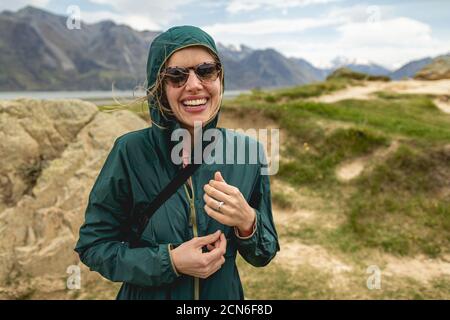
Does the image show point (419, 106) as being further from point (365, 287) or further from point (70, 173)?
point (70, 173)

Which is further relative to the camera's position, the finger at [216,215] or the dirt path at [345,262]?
the dirt path at [345,262]

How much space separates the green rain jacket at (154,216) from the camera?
195 cm

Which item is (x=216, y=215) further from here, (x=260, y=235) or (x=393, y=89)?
(x=393, y=89)

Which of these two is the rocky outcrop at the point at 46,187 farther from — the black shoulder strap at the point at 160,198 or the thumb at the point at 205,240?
the thumb at the point at 205,240

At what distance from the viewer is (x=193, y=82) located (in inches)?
77.3

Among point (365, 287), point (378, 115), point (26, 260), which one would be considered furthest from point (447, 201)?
point (26, 260)

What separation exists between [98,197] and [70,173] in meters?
5.85

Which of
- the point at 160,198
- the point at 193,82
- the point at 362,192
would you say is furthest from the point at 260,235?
the point at 362,192

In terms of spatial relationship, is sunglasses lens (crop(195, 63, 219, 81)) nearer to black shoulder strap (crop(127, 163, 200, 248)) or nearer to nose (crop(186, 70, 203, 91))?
nose (crop(186, 70, 203, 91))

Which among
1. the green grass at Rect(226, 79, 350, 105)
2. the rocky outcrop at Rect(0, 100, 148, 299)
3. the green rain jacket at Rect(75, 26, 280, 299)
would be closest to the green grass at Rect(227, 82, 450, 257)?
the green grass at Rect(226, 79, 350, 105)

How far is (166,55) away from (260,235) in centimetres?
108

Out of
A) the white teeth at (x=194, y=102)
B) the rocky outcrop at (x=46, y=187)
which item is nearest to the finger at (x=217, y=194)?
the white teeth at (x=194, y=102)

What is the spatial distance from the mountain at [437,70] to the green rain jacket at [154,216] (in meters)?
30.5
